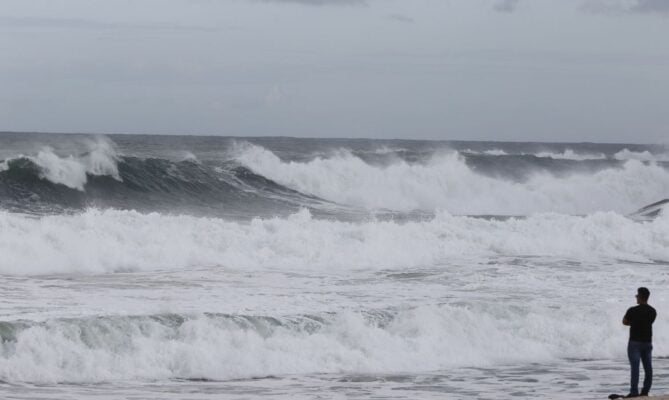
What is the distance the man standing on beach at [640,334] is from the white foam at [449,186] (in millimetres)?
28434

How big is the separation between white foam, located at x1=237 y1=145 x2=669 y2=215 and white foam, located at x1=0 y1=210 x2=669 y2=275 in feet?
46.9

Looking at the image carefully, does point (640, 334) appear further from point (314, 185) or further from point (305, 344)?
point (314, 185)

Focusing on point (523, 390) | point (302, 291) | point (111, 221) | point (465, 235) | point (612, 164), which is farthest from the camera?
point (612, 164)

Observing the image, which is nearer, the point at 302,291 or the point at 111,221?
the point at 302,291

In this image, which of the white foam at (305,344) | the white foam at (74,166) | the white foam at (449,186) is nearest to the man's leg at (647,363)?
the white foam at (305,344)

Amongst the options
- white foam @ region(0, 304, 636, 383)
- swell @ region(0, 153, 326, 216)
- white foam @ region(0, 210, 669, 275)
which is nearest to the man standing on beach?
white foam @ region(0, 304, 636, 383)

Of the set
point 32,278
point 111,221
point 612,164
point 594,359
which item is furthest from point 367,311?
point 612,164

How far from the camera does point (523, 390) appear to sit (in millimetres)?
13078

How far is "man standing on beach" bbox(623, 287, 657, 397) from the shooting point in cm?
1133

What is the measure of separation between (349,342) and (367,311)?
125 centimetres

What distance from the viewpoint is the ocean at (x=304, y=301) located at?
43.7 ft

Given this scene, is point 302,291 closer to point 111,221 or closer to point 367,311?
point 367,311

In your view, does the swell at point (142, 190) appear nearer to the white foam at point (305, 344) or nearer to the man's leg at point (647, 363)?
the white foam at point (305, 344)

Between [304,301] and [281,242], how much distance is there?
5455 mm
